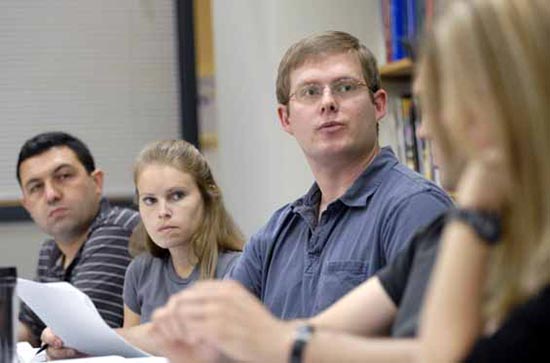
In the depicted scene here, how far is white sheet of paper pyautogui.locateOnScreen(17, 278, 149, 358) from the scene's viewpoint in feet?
Answer: 6.38

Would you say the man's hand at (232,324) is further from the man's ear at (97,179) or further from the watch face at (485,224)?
the man's ear at (97,179)

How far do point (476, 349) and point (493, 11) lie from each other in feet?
1.02

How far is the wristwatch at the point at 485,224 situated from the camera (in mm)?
911

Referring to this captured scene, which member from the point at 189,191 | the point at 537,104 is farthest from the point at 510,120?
the point at 189,191

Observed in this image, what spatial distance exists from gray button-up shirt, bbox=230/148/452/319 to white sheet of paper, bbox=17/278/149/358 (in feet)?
1.01

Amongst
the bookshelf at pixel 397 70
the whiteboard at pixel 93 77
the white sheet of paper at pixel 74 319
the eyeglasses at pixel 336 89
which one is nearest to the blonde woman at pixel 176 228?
the white sheet of paper at pixel 74 319

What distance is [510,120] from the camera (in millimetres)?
884

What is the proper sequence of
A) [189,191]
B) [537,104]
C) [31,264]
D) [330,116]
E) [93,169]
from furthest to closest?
[31,264] < [93,169] < [189,191] < [330,116] < [537,104]

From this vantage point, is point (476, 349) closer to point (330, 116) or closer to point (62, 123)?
point (330, 116)

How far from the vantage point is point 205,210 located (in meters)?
2.57

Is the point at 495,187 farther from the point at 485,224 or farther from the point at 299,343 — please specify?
the point at 299,343

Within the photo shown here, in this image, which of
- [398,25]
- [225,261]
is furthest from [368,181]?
[398,25]

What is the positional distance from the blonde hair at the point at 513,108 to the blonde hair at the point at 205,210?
5.31 ft

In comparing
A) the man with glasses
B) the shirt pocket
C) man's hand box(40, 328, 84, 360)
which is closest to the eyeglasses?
the man with glasses
